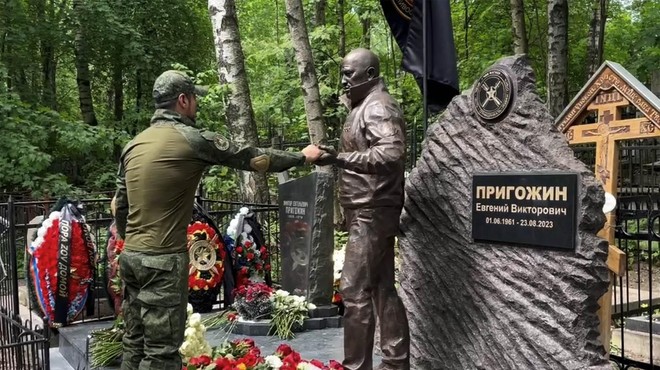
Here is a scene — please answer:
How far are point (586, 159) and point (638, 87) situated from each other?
1101 cm

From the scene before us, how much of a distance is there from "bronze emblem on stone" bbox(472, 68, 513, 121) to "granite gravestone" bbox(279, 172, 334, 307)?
2499 millimetres

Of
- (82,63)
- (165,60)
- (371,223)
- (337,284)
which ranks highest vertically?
(165,60)

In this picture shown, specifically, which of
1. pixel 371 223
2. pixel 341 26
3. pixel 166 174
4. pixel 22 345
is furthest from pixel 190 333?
pixel 341 26

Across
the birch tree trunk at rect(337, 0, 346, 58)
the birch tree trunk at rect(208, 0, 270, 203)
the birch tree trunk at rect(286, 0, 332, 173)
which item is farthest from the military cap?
the birch tree trunk at rect(337, 0, 346, 58)

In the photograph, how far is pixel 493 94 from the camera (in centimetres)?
378

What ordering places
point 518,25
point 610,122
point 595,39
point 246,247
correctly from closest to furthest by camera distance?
1. point 610,122
2. point 246,247
3. point 518,25
4. point 595,39

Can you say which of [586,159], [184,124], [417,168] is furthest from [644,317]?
[586,159]

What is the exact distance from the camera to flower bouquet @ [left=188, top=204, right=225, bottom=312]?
6.66 meters

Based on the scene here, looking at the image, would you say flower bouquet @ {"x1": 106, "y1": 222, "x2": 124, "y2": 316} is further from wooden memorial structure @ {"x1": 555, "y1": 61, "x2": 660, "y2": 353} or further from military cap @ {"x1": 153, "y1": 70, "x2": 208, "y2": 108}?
wooden memorial structure @ {"x1": 555, "y1": 61, "x2": 660, "y2": 353}

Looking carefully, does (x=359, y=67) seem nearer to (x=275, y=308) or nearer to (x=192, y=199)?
(x=192, y=199)

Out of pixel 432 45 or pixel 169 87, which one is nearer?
pixel 169 87

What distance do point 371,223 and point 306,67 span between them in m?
5.76

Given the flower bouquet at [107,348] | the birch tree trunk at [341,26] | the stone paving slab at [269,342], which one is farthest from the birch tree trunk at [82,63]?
the flower bouquet at [107,348]

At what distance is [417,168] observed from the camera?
4348 mm
